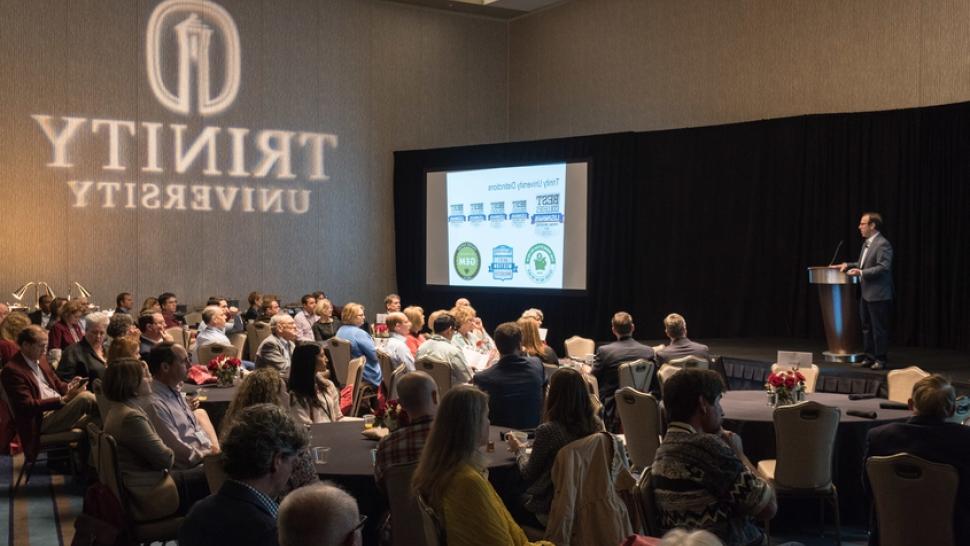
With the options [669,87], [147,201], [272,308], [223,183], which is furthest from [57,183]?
[669,87]

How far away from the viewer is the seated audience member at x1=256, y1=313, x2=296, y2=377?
7.73 m

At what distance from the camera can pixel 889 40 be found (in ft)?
38.2

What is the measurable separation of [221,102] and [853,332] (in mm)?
9632

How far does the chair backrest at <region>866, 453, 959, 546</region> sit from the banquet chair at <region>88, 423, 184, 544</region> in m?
3.14

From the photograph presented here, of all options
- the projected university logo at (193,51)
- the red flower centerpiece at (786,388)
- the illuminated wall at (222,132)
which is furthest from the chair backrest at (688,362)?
the projected university logo at (193,51)

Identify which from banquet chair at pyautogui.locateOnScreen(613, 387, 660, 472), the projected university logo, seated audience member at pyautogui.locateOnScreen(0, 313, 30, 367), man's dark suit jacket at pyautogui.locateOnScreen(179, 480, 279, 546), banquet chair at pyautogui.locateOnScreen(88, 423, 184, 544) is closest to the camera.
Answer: man's dark suit jacket at pyautogui.locateOnScreen(179, 480, 279, 546)

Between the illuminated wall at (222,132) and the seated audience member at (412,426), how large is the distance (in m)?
10.7

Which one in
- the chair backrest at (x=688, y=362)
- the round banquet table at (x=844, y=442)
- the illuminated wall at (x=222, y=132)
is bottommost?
the round banquet table at (x=844, y=442)

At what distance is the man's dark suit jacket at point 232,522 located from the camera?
265cm

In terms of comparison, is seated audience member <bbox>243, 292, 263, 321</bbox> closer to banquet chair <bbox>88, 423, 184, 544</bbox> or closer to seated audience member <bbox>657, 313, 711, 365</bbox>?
seated audience member <bbox>657, 313, 711, 365</bbox>

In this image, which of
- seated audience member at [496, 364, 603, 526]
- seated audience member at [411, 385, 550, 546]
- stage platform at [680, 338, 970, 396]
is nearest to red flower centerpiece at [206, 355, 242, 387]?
seated audience member at [496, 364, 603, 526]

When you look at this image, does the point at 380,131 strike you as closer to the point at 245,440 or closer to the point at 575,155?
the point at 575,155

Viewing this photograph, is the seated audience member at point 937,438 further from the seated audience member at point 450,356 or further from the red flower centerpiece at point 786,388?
the seated audience member at point 450,356

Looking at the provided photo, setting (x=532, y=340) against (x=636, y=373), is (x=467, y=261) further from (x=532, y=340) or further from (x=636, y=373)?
(x=636, y=373)
